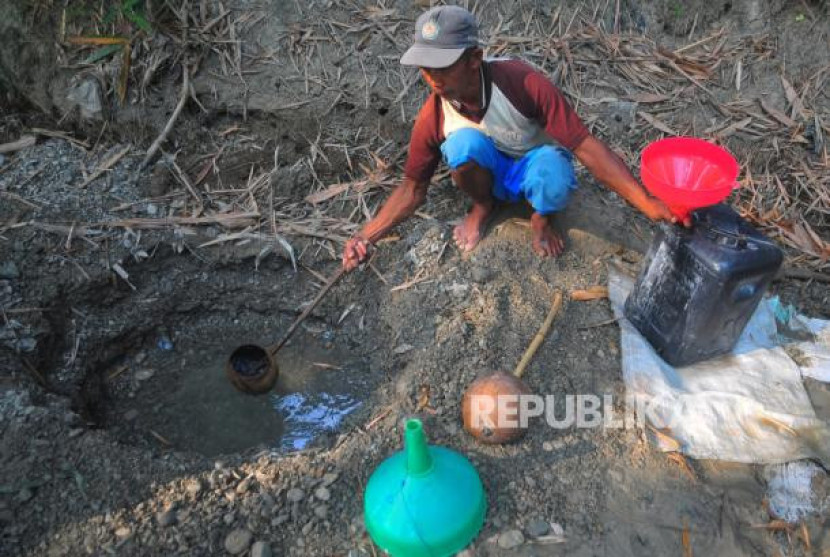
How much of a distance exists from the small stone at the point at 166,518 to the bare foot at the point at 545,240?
6.49 feet

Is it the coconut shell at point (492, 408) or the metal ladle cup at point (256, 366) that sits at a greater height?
the coconut shell at point (492, 408)

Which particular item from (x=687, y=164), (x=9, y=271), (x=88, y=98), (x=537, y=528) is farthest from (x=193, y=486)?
(x=88, y=98)

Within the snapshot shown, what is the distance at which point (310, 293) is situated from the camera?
3.40 m

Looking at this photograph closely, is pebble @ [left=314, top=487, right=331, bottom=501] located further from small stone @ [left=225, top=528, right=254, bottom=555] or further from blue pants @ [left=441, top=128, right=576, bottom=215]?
blue pants @ [left=441, top=128, right=576, bottom=215]

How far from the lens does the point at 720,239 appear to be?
2.29 metres

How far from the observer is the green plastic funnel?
1979 mm

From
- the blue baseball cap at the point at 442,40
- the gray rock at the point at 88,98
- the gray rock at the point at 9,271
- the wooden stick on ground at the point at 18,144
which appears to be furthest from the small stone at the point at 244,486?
the wooden stick on ground at the point at 18,144

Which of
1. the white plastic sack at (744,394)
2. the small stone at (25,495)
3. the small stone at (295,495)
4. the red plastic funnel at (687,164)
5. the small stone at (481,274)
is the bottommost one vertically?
the small stone at (25,495)

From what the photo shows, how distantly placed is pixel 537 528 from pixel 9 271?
2.82 metres

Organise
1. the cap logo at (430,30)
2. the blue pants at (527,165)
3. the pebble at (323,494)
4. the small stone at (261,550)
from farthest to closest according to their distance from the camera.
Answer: the blue pants at (527,165) → the cap logo at (430,30) → the pebble at (323,494) → the small stone at (261,550)

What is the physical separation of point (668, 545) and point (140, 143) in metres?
3.59

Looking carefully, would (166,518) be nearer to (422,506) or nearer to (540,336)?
(422,506)

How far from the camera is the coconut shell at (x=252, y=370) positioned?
288cm

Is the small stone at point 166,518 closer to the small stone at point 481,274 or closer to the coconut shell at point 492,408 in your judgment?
the coconut shell at point 492,408
